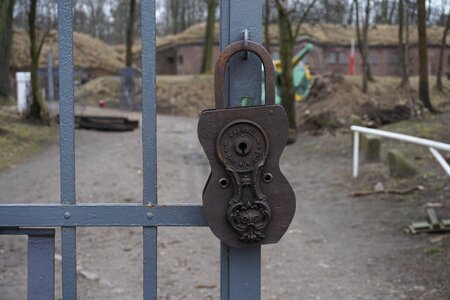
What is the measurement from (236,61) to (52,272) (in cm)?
82

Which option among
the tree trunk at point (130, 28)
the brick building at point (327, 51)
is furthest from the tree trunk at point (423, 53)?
the brick building at point (327, 51)

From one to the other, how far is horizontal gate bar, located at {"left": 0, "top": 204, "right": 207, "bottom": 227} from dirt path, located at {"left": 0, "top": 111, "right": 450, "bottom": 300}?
3607 mm

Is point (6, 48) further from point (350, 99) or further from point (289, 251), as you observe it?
point (289, 251)

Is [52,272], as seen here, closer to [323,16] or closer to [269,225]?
[269,225]

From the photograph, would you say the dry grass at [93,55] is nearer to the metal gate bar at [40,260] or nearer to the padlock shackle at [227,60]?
the metal gate bar at [40,260]

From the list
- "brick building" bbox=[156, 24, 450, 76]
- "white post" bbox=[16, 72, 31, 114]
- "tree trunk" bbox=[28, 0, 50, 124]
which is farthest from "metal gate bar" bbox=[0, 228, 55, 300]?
"brick building" bbox=[156, 24, 450, 76]

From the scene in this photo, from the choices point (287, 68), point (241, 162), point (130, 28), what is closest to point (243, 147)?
point (241, 162)

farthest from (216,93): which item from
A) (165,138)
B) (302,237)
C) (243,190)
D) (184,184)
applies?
(165,138)

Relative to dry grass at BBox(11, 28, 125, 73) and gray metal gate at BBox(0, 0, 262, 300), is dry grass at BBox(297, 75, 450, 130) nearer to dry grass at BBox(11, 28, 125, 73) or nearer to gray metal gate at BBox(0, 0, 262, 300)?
gray metal gate at BBox(0, 0, 262, 300)

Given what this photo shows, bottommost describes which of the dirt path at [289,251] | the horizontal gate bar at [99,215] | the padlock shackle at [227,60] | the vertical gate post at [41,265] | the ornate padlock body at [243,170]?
the dirt path at [289,251]

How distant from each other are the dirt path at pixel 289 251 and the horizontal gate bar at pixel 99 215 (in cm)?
361

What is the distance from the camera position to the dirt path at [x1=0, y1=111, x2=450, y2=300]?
228 inches

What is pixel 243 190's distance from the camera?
1958 mm

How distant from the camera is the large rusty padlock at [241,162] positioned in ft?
6.36
